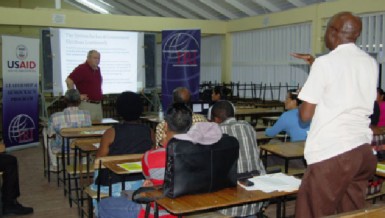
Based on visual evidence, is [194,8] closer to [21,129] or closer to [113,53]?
[113,53]

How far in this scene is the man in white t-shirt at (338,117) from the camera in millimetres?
1841

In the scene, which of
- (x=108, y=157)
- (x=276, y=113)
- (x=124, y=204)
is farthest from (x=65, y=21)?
(x=124, y=204)

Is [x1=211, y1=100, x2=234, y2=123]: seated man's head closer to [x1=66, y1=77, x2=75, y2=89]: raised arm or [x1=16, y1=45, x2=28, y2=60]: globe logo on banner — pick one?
[x1=66, y1=77, x2=75, y2=89]: raised arm

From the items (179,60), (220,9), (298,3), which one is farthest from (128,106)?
(220,9)

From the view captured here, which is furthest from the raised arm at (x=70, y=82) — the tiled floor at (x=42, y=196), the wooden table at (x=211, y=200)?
the wooden table at (x=211, y=200)

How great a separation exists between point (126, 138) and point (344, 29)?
76.6 inches

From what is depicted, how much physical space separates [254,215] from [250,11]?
7.54m

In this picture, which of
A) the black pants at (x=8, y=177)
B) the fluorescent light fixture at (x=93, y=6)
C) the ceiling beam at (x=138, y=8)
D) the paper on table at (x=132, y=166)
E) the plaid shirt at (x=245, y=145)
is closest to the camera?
the paper on table at (x=132, y=166)

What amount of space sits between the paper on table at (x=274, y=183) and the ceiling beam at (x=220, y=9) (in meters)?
7.89

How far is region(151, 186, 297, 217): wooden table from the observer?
2.02 meters

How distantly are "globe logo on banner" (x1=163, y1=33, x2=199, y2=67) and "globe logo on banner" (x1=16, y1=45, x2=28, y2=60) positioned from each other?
97.0 inches

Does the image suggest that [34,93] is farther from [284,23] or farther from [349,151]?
[349,151]

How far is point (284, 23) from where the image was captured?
8.87m

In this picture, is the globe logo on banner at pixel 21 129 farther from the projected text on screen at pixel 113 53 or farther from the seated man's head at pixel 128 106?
the seated man's head at pixel 128 106
